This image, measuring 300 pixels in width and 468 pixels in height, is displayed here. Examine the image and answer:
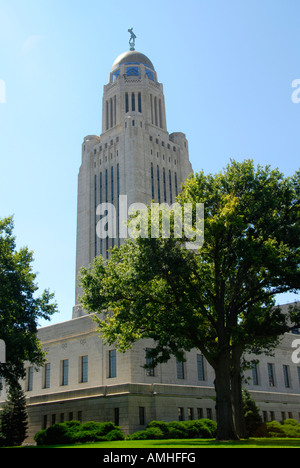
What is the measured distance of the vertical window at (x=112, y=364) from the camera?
42938 millimetres

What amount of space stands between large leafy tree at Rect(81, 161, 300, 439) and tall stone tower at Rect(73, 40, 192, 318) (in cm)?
5035

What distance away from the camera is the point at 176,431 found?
34.2 meters

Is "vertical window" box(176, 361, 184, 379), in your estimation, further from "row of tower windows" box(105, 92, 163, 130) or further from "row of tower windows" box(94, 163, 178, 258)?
"row of tower windows" box(105, 92, 163, 130)

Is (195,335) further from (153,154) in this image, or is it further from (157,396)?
(153,154)

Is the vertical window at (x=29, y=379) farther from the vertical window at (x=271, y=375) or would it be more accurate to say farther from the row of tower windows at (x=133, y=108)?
the row of tower windows at (x=133, y=108)

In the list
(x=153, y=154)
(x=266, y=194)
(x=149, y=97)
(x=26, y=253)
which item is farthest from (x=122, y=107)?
(x=266, y=194)

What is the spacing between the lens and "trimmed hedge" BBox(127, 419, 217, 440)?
33094mm

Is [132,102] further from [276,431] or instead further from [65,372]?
[276,431]

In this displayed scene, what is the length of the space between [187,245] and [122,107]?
2690 inches

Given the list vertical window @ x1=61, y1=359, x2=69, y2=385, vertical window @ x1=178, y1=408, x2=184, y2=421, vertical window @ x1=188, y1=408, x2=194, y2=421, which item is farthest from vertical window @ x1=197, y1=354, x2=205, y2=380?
vertical window @ x1=61, y1=359, x2=69, y2=385

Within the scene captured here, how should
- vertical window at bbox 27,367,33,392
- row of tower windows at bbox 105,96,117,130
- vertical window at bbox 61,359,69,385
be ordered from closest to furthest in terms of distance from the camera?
vertical window at bbox 61,359,69,385 → vertical window at bbox 27,367,33,392 → row of tower windows at bbox 105,96,117,130

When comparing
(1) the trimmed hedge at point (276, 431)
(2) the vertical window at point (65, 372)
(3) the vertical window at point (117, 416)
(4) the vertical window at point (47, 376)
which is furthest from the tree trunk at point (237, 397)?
(4) the vertical window at point (47, 376)

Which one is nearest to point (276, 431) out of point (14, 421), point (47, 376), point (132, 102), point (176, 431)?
point (176, 431)

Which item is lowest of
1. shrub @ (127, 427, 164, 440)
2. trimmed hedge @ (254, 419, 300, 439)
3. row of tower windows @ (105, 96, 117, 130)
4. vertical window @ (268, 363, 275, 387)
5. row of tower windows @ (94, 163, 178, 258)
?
trimmed hedge @ (254, 419, 300, 439)
